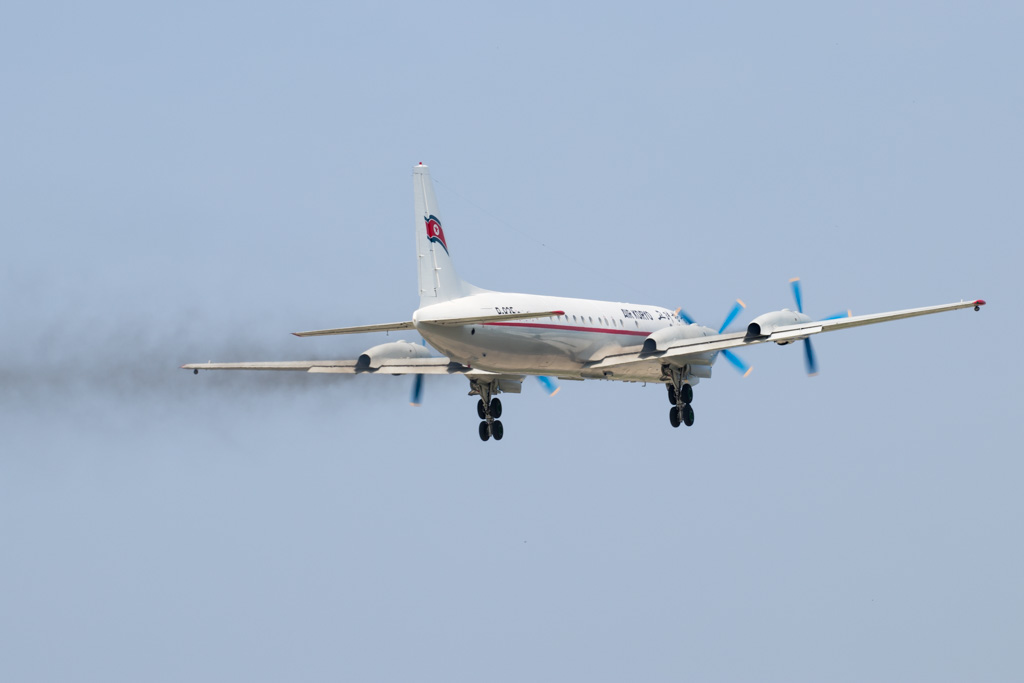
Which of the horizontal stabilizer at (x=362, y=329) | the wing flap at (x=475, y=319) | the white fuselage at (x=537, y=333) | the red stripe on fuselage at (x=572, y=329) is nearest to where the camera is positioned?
the horizontal stabilizer at (x=362, y=329)

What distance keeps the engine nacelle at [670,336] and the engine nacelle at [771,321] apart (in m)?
3.33

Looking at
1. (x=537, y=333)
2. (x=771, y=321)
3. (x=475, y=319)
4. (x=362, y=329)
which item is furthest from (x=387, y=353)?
Answer: (x=771, y=321)

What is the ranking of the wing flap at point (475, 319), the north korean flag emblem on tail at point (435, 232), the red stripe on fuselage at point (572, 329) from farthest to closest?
the north korean flag emblem on tail at point (435, 232), the red stripe on fuselage at point (572, 329), the wing flap at point (475, 319)

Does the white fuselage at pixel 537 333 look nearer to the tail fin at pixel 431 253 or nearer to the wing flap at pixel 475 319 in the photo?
the wing flap at pixel 475 319

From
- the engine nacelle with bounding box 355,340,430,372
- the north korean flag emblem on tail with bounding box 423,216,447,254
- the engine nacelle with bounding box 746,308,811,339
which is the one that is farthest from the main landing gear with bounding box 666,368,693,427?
the north korean flag emblem on tail with bounding box 423,216,447,254

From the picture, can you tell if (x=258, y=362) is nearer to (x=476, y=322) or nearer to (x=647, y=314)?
(x=476, y=322)

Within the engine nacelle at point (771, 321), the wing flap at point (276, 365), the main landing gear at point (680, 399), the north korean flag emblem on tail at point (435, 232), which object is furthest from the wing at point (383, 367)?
the engine nacelle at point (771, 321)

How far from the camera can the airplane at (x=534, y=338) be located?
40.1 m

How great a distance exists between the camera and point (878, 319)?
41406 millimetres

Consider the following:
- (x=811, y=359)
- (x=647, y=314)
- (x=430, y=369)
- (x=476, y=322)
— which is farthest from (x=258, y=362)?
(x=811, y=359)

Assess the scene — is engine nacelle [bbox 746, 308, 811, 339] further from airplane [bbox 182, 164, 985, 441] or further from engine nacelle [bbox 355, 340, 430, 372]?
engine nacelle [bbox 355, 340, 430, 372]

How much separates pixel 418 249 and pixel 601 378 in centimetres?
814

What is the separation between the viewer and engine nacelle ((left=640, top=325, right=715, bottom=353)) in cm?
4559

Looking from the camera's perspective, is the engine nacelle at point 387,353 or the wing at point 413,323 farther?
the engine nacelle at point 387,353
